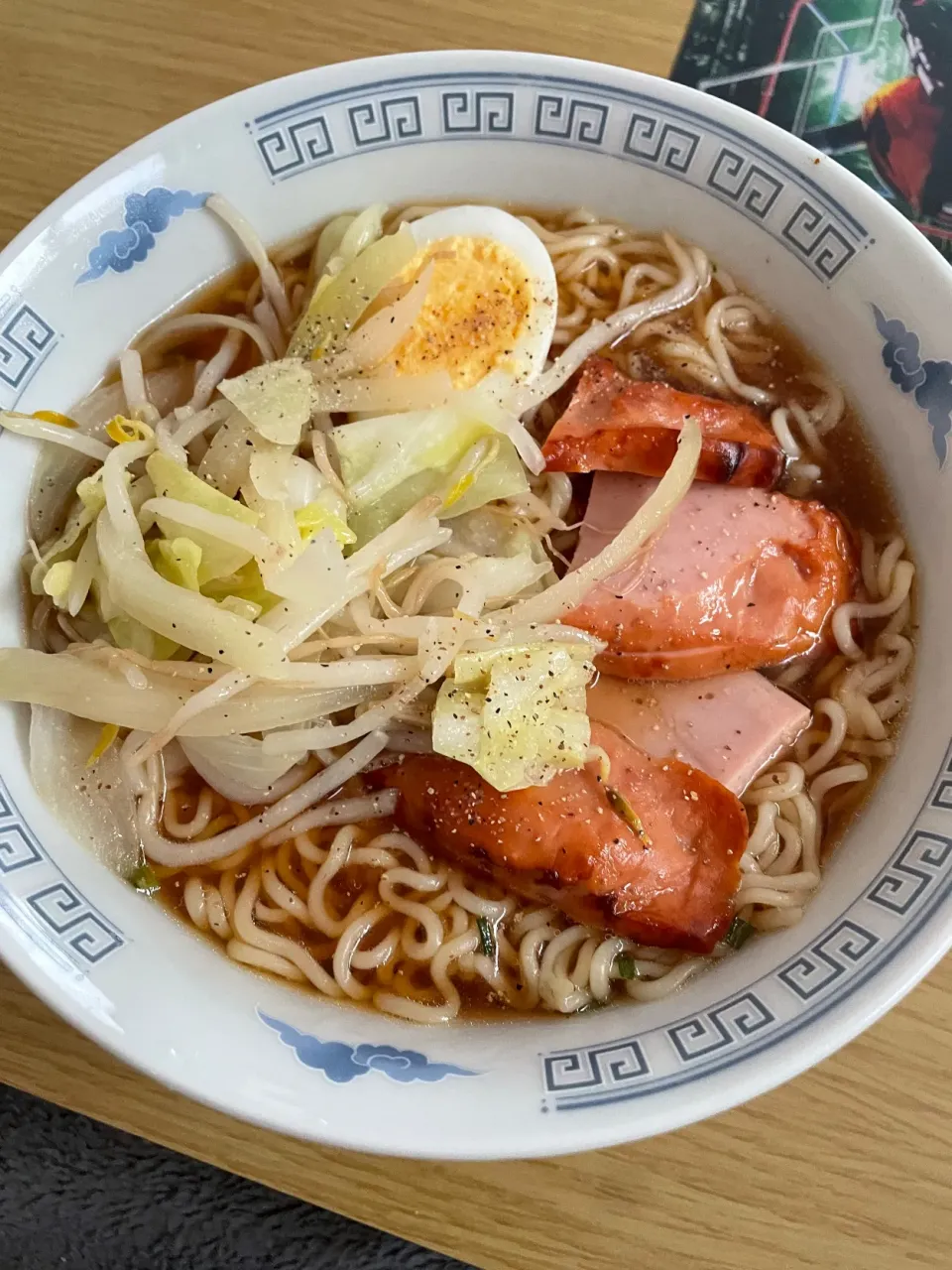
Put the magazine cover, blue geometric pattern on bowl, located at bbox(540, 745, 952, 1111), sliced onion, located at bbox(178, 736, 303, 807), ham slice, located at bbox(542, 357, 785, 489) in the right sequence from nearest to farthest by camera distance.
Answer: blue geometric pattern on bowl, located at bbox(540, 745, 952, 1111) → sliced onion, located at bbox(178, 736, 303, 807) → ham slice, located at bbox(542, 357, 785, 489) → the magazine cover

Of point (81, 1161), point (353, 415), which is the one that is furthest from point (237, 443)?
point (81, 1161)

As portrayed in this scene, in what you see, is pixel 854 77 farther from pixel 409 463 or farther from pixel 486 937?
pixel 486 937

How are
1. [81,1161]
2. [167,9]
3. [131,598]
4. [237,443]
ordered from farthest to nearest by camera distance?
[81,1161] < [167,9] < [237,443] < [131,598]

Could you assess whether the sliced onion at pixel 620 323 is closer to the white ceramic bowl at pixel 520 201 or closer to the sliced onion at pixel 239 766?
the white ceramic bowl at pixel 520 201

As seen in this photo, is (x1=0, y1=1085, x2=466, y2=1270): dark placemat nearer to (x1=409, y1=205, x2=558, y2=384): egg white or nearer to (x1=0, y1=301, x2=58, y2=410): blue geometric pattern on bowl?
(x1=0, y1=301, x2=58, y2=410): blue geometric pattern on bowl

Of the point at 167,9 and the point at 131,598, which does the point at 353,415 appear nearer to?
the point at 131,598

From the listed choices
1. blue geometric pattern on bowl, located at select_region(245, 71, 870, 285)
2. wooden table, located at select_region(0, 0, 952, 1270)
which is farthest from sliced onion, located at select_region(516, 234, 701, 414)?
wooden table, located at select_region(0, 0, 952, 1270)
